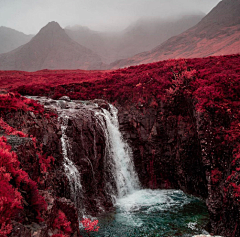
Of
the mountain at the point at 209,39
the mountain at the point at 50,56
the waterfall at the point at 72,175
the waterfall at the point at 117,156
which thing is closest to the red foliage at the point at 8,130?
the waterfall at the point at 72,175

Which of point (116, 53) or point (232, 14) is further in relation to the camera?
point (116, 53)

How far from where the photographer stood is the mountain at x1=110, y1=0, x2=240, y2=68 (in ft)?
291

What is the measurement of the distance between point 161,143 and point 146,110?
364 cm

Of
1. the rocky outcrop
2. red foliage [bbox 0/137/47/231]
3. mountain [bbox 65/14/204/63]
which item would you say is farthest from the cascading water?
mountain [bbox 65/14/204/63]

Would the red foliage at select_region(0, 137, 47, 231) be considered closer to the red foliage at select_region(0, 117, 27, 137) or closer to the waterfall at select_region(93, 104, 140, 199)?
the red foliage at select_region(0, 117, 27, 137)

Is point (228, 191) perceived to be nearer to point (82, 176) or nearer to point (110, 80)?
point (82, 176)

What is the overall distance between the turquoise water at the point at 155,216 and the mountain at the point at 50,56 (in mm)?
130189

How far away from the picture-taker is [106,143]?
54.6 ft

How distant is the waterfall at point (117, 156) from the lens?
16734mm

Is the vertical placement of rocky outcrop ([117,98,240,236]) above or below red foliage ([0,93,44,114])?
below

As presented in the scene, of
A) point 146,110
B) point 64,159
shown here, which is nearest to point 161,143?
point 146,110

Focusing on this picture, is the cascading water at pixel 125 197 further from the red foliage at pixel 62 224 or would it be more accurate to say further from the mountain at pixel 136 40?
the mountain at pixel 136 40

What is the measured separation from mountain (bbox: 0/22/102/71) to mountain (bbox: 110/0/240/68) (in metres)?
31.1

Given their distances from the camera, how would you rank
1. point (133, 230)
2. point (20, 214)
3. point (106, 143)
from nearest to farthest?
1. point (20, 214)
2. point (133, 230)
3. point (106, 143)
